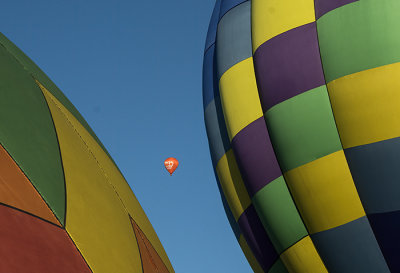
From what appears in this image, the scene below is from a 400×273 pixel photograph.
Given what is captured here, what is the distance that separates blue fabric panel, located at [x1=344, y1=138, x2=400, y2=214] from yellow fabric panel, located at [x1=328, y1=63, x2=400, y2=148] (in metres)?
0.08

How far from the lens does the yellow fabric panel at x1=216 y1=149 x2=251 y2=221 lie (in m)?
6.69

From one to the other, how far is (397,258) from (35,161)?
3661mm

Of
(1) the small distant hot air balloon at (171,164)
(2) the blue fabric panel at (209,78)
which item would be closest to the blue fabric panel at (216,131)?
(2) the blue fabric panel at (209,78)

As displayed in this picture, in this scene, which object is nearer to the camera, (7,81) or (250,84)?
(7,81)

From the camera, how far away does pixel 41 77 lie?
379 centimetres

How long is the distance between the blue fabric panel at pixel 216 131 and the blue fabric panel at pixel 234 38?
0.62 metres

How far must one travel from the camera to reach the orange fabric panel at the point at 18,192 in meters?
2.42

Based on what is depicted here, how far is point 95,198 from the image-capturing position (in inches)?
123

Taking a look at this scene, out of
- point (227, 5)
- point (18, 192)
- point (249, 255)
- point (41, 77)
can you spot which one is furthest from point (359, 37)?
point (18, 192)

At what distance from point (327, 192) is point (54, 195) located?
10.7ft

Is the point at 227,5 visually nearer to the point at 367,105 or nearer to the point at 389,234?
the point at 367,105

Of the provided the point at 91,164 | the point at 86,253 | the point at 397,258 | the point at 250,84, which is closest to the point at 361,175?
the point at 397,258

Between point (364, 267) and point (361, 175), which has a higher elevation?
point (361, 175)

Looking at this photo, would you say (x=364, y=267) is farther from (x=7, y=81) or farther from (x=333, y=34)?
(x=7, y=81)
